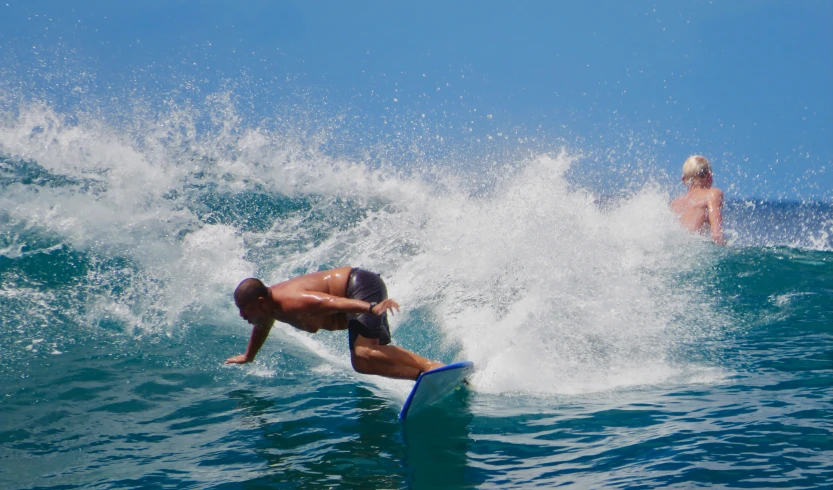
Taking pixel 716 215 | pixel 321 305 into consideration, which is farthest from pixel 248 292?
pixel 716 215

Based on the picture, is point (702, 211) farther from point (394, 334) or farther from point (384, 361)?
point (384, 361)

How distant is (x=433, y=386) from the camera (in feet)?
17.0

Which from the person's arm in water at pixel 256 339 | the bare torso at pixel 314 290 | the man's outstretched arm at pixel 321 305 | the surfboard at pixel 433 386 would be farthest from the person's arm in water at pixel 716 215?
the person's arm in water at pixel 256 339

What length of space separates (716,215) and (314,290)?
5.36m

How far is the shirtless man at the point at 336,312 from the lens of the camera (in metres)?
5.09

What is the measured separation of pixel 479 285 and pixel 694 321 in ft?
7.42

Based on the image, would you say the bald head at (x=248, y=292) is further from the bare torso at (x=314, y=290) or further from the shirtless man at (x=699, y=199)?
the shirtless man at (x=699, y=199)

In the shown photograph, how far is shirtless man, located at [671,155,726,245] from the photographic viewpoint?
8469 millimetres

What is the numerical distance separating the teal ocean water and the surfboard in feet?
0.37

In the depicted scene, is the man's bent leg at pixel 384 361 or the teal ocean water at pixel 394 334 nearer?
the teal ocean water at pixel 394 334

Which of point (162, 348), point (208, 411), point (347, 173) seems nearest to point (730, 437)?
point (208, 411)

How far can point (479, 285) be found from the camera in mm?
7688

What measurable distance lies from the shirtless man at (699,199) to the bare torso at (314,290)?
5.02 metres

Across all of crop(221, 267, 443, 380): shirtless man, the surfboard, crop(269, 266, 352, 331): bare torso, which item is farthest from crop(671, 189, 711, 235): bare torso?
crop(269, 266, 352, 331): bare torso
